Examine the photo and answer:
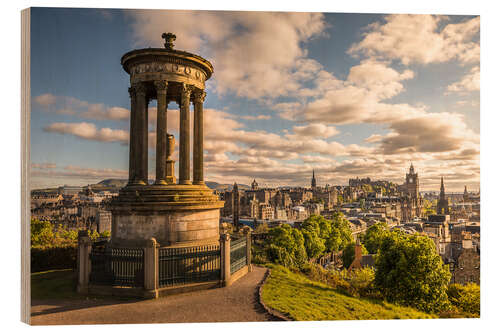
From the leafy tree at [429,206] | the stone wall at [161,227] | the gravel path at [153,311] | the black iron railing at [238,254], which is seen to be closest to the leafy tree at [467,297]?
the gravel path at [153,311]

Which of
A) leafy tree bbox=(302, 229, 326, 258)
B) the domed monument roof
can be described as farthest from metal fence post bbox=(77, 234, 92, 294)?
leafy tree bbox=(302, 229, 326, 258)

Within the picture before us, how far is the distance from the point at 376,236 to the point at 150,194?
4720 centimetres

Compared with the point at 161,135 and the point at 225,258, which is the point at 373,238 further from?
the point at 161,135

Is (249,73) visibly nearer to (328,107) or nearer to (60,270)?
(328,107)

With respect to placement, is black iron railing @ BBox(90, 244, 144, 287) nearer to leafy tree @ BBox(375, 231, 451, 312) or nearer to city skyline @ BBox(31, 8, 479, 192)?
city skyline @ BBox(31, 8, 479, 192)

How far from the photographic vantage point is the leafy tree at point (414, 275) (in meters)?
15.9

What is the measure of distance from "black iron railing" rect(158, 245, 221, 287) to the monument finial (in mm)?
8341

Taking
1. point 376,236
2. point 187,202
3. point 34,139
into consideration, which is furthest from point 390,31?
point 376,236

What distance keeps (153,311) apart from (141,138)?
7.21 meters

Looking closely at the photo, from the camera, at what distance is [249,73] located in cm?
1587

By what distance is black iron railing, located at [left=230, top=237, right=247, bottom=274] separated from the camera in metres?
13.3

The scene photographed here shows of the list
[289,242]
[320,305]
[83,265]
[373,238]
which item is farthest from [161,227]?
[373,238]

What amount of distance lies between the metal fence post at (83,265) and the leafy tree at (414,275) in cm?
1322

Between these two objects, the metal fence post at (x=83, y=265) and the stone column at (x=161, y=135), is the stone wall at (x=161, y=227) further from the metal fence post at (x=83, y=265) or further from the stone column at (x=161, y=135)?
the stone column at (x=161, y=135)
